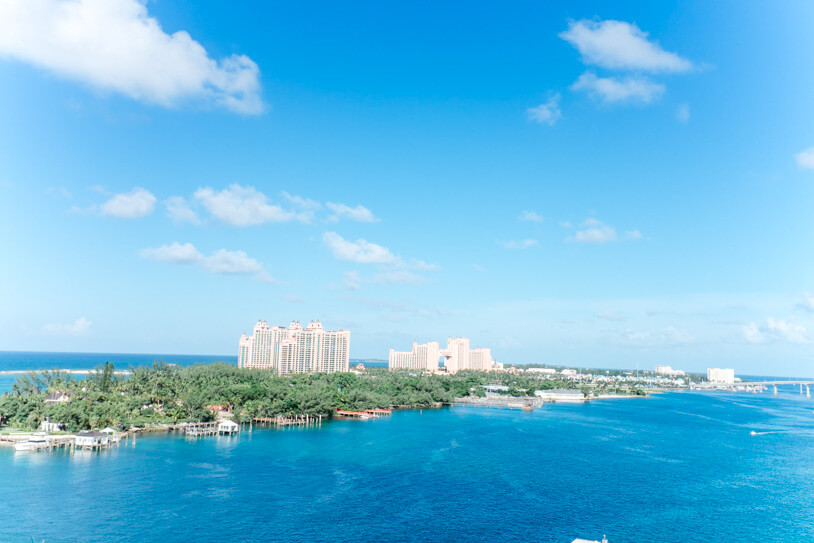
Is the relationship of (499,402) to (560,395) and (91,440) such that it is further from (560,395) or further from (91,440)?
(91,440)

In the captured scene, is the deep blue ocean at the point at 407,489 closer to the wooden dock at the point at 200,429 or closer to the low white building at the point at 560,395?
the wooden dock at the point at 200,429

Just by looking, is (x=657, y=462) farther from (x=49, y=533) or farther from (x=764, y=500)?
(x=49, y=533)

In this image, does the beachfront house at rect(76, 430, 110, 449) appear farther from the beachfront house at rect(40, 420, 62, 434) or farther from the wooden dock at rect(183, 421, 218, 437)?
the wooden dock at rect(183, 421, 218, 437)

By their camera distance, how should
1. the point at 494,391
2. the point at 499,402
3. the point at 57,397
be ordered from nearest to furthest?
the point at 57,397, the point at 499,402, the point at 494,391

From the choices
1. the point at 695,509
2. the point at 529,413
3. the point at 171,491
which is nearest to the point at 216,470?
the point at 171,491

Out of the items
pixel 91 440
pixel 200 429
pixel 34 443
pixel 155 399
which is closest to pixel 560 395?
pixel 200 429
